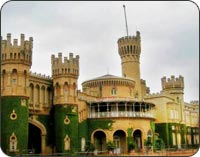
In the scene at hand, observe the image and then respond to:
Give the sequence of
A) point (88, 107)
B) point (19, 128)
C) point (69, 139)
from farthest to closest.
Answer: point (88, 107)
point (69, 139)
point (19, 128)

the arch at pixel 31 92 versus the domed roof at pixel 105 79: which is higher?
the domed roof at pixel 105 79

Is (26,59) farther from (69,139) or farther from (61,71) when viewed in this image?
(69,139)

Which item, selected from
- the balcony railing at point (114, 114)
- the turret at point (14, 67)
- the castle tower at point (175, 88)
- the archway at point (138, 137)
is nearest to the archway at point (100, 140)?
the balcony railing at point (114, 114)

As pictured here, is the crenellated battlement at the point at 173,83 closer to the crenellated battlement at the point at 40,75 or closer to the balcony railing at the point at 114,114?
the balcony railing at the point at 114,114

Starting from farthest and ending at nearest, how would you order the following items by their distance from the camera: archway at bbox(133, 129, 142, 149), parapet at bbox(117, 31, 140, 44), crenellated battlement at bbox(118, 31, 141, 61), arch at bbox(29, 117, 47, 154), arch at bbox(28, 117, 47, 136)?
parapet at bbox(117, 31, 140, 44), crenellated battlement at bbox(118, 31, 141, 61), archway at bbox(133, 129, 142, 149), arch at bbox(29, 117, 47, 154), arch at bbox(28, 117, 47, 136)

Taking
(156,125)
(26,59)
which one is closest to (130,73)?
(156,125)

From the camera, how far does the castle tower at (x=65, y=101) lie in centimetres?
3788

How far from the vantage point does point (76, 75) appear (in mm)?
40219

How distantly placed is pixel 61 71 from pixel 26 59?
546 cm

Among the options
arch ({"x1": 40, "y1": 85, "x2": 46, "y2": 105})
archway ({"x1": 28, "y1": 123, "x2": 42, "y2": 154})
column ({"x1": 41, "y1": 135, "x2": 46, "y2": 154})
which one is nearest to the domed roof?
arch ({"x1": 40, "y1": 85, "x2": 46, "y2": 105})

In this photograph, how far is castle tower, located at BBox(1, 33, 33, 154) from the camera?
32.6 metres

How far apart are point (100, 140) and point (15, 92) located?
13.6 meters

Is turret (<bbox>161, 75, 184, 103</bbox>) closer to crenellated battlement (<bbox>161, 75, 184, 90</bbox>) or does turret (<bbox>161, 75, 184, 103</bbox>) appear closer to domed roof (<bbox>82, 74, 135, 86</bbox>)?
crenellated battlement (<bbox>161, 75, 184, 90</bbox>)

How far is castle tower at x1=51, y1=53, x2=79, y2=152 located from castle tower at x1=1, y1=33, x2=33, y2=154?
15.9 ft
